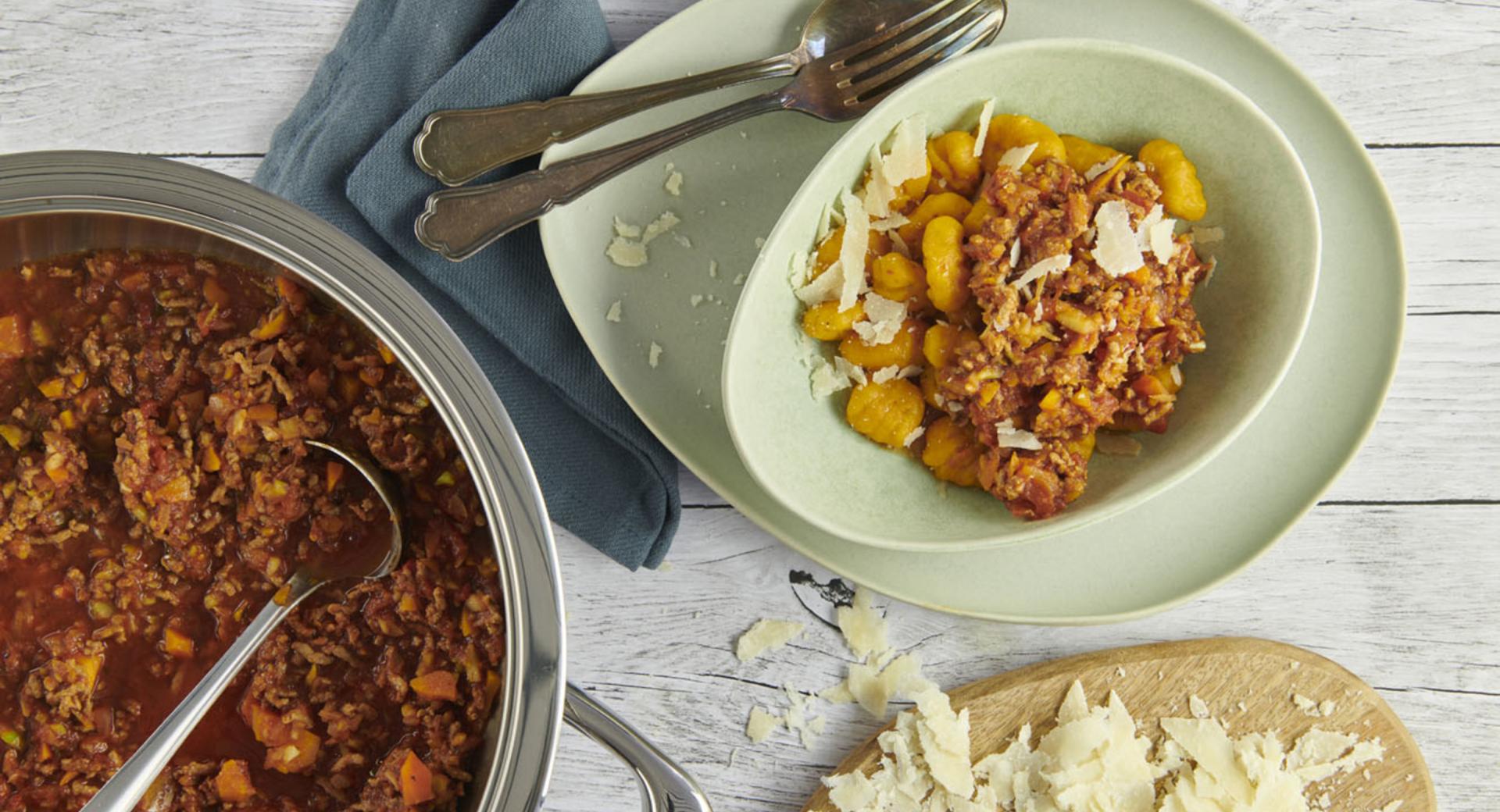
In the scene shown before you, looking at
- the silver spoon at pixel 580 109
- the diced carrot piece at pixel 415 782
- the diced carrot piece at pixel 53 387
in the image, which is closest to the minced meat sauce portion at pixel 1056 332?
the silver spoon at pixel 580 109

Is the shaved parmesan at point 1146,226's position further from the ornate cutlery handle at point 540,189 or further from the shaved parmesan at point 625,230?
the shaved parmesan at point 625,230

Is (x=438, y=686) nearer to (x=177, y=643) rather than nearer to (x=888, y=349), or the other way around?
(x=177, y=643)

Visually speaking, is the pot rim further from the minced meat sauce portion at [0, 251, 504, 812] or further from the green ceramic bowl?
the green ceramic bowl

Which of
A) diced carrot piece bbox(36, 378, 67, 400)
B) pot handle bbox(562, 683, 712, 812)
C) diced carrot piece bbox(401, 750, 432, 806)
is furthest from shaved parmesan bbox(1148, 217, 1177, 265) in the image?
diced carrot piece bbox(36, 378, 67, 400)

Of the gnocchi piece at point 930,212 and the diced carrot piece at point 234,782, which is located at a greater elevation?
the gnocchi piece at point 930,212

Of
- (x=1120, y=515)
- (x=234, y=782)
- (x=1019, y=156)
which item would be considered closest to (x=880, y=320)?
(x=1019, y=156)

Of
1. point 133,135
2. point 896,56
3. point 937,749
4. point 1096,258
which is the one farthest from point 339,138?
point 937,749

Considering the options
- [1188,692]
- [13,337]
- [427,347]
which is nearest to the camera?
[427,347]
